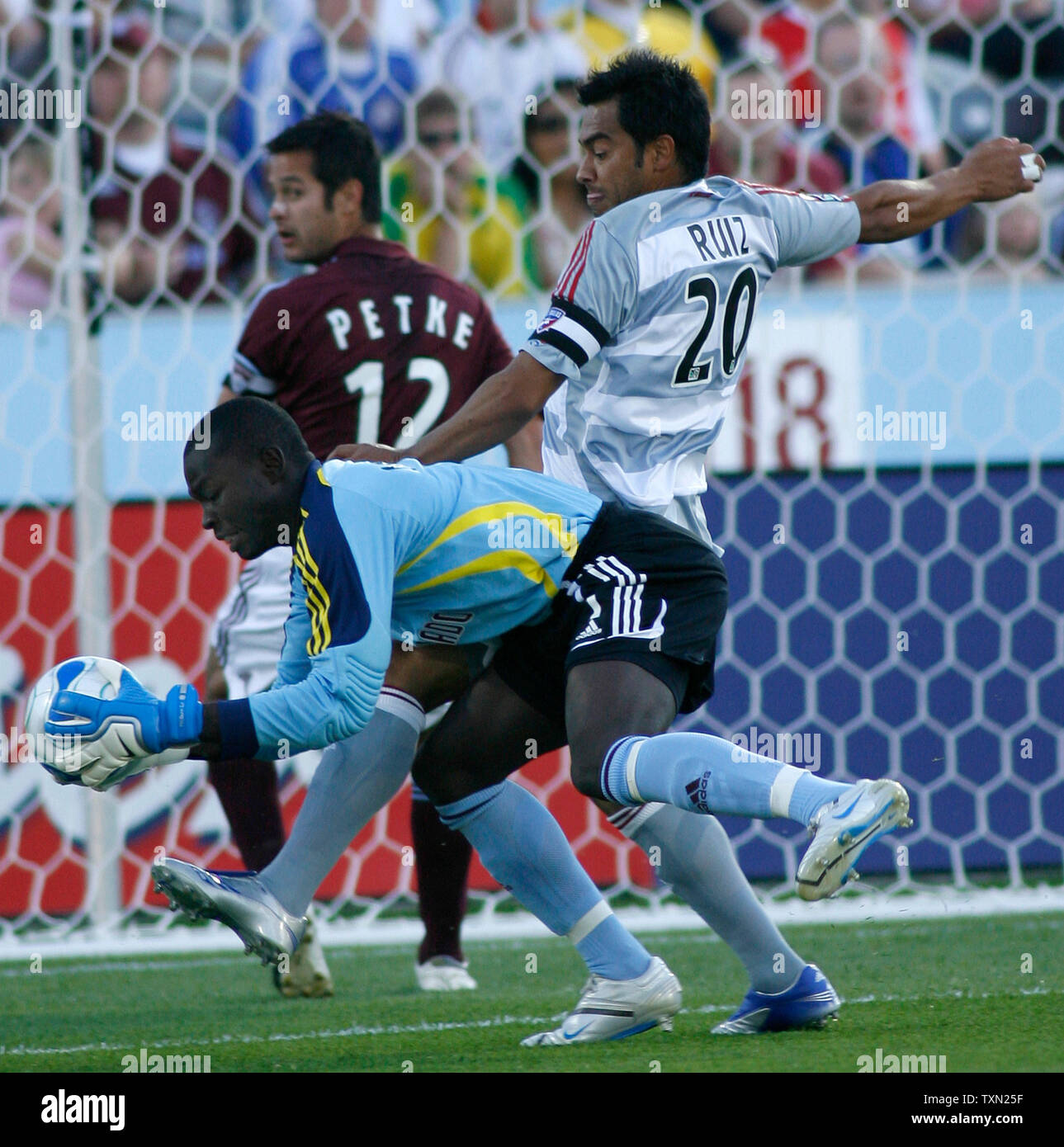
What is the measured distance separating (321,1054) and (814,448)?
289 centimetres

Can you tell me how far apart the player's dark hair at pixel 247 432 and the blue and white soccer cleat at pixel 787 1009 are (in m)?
1.26

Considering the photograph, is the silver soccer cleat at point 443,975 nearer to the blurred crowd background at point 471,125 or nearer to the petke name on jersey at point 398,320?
the petke name on jersey at point 398,320

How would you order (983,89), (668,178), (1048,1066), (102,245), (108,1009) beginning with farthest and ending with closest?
(983,89)
(102,245)
(108,1009)
(668,178)
(1048,1066)

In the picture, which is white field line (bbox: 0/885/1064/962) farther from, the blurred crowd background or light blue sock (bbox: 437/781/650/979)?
the blurred crowd background

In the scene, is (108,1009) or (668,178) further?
(108,1009)

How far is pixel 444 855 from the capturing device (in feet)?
12.7

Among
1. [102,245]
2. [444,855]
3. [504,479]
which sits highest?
[102,245]

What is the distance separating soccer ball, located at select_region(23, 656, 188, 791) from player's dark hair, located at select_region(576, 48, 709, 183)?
1.33 meters

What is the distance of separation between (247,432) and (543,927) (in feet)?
8.71

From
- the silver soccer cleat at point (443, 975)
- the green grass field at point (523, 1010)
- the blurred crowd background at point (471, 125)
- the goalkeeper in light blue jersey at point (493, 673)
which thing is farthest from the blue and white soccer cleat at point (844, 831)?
the blurred crowd background at point (471, 125)

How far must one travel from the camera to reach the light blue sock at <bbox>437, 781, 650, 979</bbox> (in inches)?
114

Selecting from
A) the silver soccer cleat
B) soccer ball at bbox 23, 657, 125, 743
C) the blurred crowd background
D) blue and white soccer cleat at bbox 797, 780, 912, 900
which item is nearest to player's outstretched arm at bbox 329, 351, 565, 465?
soccer ball at bbox 23, 657, 125, 743
